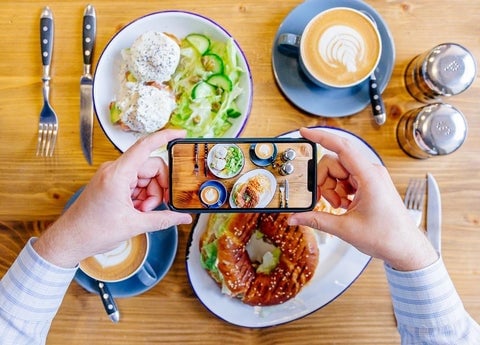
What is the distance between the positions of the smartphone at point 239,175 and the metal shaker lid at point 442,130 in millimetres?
354

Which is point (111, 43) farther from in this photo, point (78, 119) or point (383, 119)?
point (383, 119)

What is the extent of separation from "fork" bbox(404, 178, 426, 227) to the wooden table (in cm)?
3

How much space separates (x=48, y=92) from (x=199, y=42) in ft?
1.41

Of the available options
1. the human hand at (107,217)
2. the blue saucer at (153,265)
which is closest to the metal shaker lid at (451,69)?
the human hand at (107,217)

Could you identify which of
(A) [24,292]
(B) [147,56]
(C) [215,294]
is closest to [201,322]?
(C) [215,294]

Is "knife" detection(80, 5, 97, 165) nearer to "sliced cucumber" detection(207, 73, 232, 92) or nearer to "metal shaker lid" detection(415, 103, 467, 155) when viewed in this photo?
"sliced cucumber" detection(207, 73, 232, 92)

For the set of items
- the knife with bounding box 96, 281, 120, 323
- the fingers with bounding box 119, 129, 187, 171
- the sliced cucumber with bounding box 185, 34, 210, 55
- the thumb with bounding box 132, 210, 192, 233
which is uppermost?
the sliced cucumber with bounding box 185, 34, 210, 55

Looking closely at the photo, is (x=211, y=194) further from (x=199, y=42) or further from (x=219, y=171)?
(x=199, y=42)

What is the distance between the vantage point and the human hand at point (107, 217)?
1060 millimetres

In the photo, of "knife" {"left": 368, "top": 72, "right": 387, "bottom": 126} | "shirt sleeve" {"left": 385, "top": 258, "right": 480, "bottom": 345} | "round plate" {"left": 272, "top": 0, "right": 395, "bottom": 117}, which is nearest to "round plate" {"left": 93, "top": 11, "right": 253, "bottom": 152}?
"round plate" {"left": 272, "top": 0, "right": 395, "bottom": 117}

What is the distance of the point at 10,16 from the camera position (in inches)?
54.2

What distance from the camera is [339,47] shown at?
1.32 meters

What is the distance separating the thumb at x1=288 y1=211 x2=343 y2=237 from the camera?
3.60 feet

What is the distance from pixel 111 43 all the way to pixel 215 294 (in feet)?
2.36
